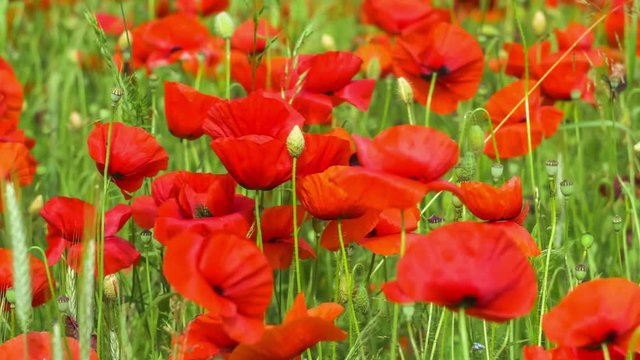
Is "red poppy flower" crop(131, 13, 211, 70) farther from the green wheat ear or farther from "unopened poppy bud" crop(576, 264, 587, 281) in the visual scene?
the green wheat ear

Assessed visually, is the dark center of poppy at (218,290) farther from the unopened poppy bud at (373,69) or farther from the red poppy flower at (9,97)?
the unopened poppy bud at (373,69)

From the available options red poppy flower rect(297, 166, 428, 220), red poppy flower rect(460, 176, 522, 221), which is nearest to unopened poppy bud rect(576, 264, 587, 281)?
red poppy flower rect(460, 176, 522, 221)

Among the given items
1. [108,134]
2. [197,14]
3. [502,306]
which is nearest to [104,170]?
[108,134]

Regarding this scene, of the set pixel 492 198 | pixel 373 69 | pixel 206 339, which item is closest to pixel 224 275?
pixel 206 339

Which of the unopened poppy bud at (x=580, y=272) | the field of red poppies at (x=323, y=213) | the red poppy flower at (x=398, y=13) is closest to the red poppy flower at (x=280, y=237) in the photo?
the field of red poppies at (x=323, y=213)

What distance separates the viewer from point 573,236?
2236 millimetres

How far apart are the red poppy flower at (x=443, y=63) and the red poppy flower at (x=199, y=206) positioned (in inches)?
24.3

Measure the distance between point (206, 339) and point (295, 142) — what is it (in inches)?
9.5

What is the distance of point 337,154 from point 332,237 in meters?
0.11

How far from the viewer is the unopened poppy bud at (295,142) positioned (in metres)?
1.41

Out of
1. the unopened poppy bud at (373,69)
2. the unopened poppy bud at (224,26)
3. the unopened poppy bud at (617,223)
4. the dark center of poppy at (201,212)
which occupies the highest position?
the unopened poppy bud at (224,26)

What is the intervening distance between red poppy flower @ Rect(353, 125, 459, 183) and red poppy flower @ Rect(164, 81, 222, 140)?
47 centimetres

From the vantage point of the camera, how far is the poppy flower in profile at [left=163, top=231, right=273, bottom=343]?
1205 mm

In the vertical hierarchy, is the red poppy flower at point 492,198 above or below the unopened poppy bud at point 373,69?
below
